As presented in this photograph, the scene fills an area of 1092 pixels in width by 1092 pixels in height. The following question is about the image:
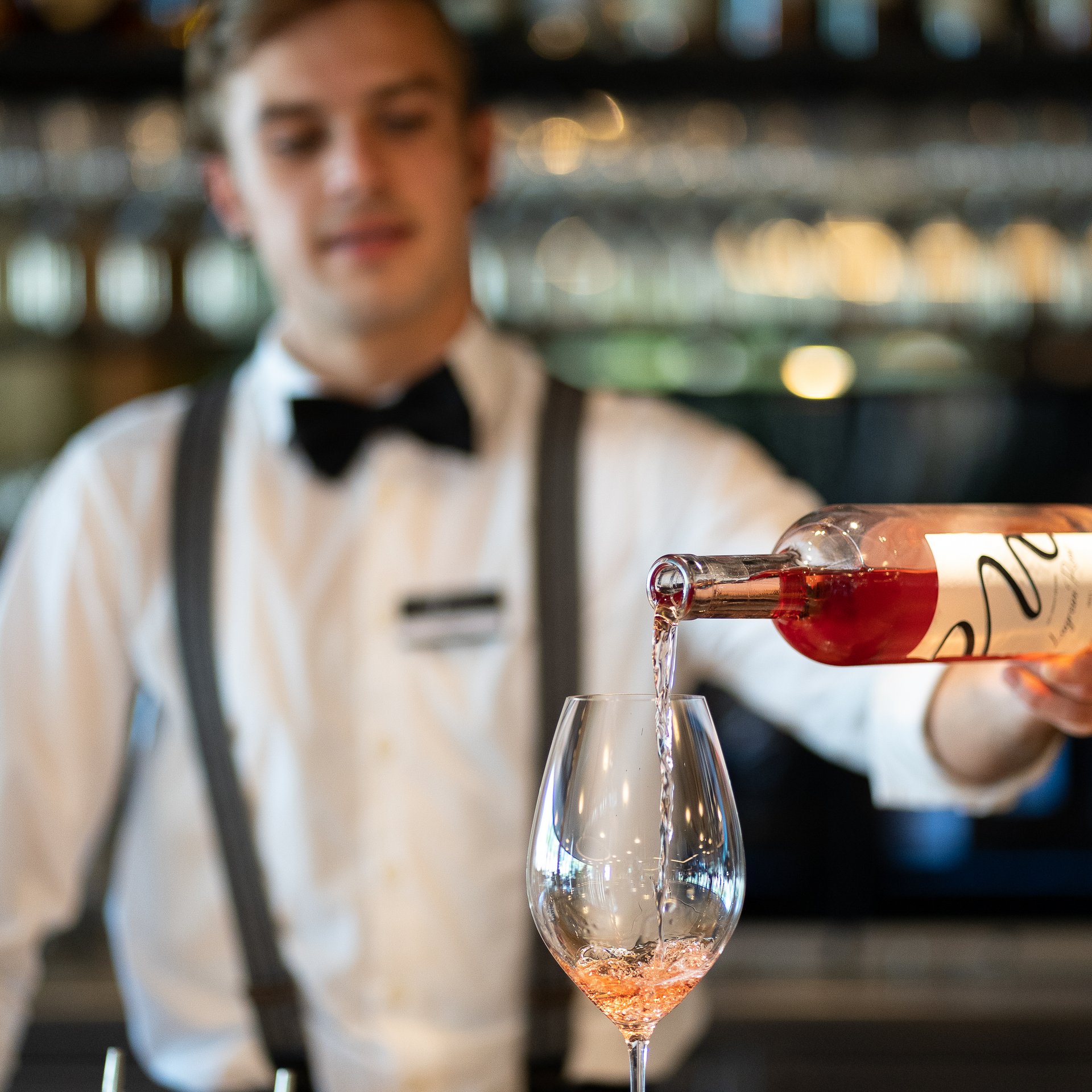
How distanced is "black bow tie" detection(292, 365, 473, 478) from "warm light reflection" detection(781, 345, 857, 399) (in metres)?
1.19

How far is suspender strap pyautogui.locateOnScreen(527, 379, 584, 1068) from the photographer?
5.01 feet

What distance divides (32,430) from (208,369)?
39cm

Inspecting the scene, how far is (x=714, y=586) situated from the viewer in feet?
2.81

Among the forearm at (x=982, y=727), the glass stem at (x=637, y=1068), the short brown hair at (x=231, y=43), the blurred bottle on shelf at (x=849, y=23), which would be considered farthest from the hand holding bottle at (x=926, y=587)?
the blurred bottle on shelf at (x=849, y=23)

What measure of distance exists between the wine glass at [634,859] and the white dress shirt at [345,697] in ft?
2.16

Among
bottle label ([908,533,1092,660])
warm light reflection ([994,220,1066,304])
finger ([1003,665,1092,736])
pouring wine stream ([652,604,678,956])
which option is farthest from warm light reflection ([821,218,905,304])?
pouring wine stream ([652,604,678,956])

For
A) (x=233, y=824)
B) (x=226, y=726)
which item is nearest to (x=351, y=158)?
(x=226, y=726)

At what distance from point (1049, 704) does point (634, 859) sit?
40 cm

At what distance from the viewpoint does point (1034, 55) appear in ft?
8.45

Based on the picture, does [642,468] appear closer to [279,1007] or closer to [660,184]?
[279,1007]

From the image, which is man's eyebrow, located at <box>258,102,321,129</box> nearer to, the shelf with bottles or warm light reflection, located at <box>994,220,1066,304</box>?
the shelf with bottles

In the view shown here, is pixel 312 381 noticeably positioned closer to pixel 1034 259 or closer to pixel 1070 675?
pixel 1070 675

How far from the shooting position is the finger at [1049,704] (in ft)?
3.41

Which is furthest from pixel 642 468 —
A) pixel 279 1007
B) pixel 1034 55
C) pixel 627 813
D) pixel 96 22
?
pixel 96 22
